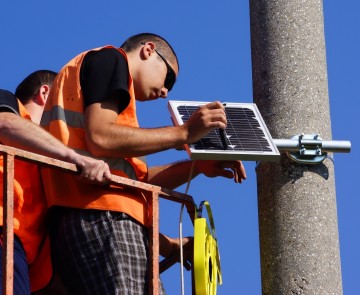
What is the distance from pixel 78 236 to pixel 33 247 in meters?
0.26

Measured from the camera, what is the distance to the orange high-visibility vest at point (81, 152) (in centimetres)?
673

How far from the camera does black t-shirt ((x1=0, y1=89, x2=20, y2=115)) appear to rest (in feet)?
21.8

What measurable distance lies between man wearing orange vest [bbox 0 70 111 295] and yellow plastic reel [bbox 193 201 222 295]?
0.75 meters

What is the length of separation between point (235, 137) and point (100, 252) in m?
1.17

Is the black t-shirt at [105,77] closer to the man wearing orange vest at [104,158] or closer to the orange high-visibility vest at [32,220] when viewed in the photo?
the man wearing orange vest at [104,158]

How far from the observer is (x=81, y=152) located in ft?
22.3

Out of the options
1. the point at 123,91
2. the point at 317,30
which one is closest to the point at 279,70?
the point at 317,30

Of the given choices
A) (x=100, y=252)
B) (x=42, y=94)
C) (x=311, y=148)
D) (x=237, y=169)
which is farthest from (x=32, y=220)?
(x=311, y=148)

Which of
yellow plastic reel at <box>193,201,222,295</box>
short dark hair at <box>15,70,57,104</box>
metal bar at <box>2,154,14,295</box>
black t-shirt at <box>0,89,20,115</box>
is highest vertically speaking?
short dark hair at <box>15,70,57,104</box>

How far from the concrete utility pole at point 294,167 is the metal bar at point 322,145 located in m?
0.10

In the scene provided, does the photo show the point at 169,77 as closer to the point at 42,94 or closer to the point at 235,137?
the point at 235,137

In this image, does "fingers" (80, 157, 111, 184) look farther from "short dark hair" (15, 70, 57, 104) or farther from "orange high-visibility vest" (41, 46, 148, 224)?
"short dark hair" (15, 70, 57, 104)

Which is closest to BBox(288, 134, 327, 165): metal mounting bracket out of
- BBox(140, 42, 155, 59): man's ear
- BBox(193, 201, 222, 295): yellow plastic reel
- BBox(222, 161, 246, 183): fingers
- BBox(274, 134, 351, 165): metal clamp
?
BBox(274, 134, 351, 165): metal clamp

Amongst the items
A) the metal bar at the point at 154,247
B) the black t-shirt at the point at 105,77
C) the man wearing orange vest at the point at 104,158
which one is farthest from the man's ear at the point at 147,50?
the metal bar at the point at 154,247
